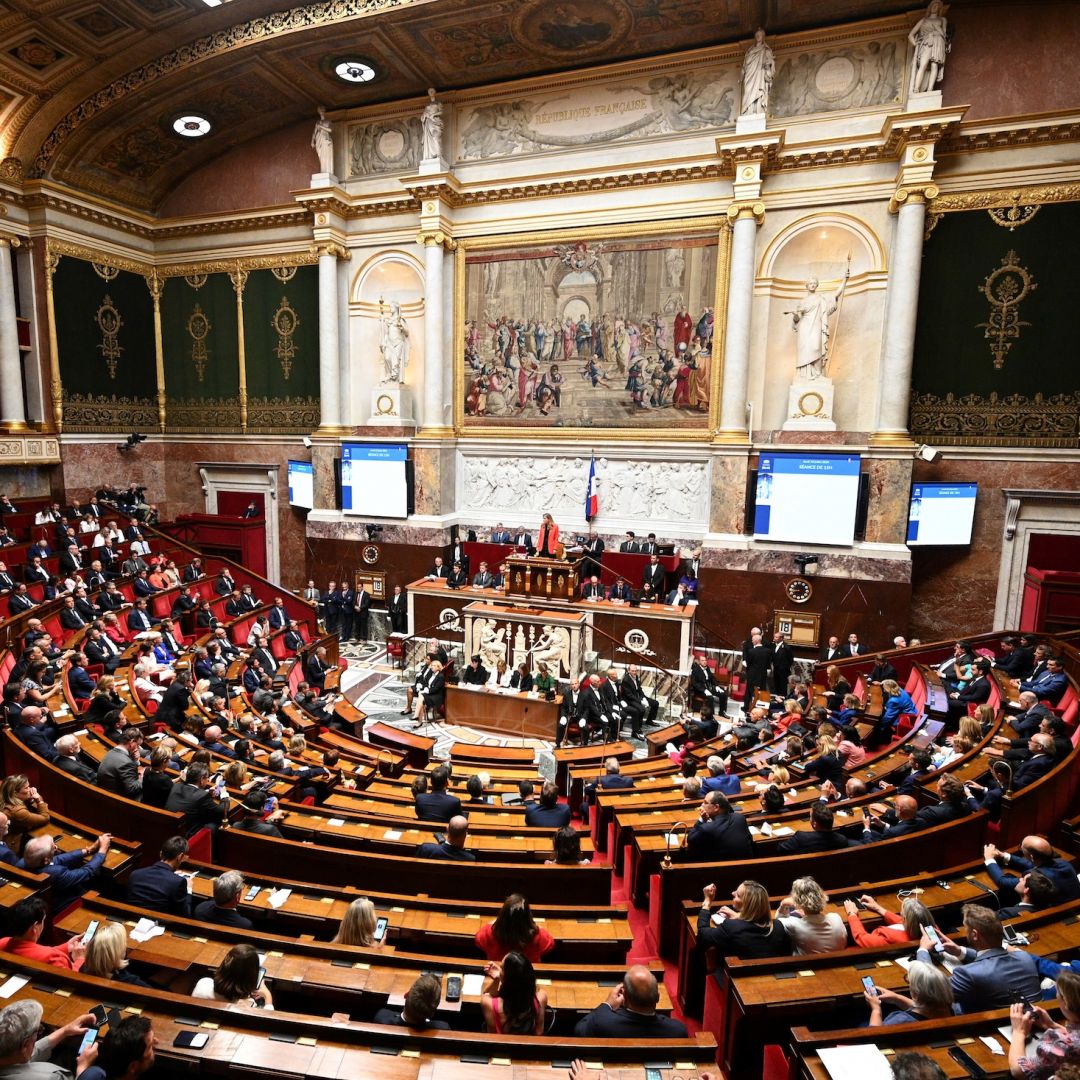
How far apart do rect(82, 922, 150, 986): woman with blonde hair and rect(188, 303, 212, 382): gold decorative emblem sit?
19.7 meters

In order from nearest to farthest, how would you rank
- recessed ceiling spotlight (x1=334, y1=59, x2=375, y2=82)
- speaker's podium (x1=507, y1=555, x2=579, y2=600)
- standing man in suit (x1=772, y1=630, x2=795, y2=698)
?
standing man in suit (x1=772, y1=630, x2=795, y2=698) < speaker's podium (x1=507, y1=555, x2=579, y2=600) < recessed ceiling spotlight (x1=334, y1=59, x2=375, y2=82)

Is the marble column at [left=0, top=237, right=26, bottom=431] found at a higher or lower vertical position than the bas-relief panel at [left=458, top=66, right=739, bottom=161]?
lower

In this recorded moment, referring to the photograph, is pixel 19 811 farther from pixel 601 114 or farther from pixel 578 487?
pixel 601 114

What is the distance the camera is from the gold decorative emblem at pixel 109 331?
18938mm

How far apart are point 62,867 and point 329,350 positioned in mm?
15693

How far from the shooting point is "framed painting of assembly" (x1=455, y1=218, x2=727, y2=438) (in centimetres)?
1559

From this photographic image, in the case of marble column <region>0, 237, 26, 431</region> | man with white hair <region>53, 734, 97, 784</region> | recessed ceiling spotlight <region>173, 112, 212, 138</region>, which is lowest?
man with white hair <region>53, 734, 97, 784</region>

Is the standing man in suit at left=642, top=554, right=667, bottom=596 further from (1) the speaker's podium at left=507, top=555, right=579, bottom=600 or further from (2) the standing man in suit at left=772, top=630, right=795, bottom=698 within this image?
(2) the standing man in suit at left=772, top=630, right=795, bottom=698

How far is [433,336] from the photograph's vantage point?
Answer: 17.2 m

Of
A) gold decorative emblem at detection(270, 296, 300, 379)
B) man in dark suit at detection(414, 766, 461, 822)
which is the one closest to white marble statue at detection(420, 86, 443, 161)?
gold decorative emblem at detection(270, 296, 300, 379)

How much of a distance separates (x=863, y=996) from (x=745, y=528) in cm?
1208

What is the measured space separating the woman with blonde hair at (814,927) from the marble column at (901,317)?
11924mm

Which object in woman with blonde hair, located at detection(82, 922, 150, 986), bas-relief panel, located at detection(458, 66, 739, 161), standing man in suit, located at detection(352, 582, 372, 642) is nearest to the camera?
woman with blonde hair, located at detection(82, 922, 150, 986)

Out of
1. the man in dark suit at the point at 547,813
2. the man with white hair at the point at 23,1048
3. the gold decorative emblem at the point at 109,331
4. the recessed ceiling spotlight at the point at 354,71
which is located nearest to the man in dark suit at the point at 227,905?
the man with white hair at the point at 23,1048
